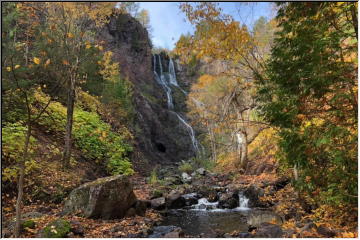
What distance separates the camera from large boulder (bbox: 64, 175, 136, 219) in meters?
7.52

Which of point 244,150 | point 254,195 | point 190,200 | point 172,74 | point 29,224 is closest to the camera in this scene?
point 29,224

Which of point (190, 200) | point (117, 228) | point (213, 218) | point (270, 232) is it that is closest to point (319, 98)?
point (270, 232)

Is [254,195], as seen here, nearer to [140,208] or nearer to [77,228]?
[140,208]

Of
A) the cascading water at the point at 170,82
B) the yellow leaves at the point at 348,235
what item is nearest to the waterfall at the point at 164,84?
the cascading water at the point at 170,82

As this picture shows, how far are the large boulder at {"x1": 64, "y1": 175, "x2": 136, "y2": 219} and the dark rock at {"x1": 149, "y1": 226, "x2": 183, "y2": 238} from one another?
4.18 feet

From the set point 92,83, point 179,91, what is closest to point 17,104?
point 92,83

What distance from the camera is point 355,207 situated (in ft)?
16.2

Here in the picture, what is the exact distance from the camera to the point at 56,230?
6035 mm

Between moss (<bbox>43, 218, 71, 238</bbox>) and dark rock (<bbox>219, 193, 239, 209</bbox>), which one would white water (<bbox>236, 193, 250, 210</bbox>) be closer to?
dark rock (<bbox>219, 193, 239, 209</bbox>)

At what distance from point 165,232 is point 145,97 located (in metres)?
25.9

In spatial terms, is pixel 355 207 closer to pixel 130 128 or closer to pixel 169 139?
pixel 130 128

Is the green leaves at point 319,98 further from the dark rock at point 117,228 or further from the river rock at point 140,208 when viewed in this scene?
the river rock at point 140,208

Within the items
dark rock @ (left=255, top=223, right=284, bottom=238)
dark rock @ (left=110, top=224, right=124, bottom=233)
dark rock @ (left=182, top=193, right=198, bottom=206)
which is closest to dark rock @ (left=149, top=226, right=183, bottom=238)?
dark rock @ (left=110, top=224, right=124, bottom=233)

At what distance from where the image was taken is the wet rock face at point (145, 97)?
2764 cm
